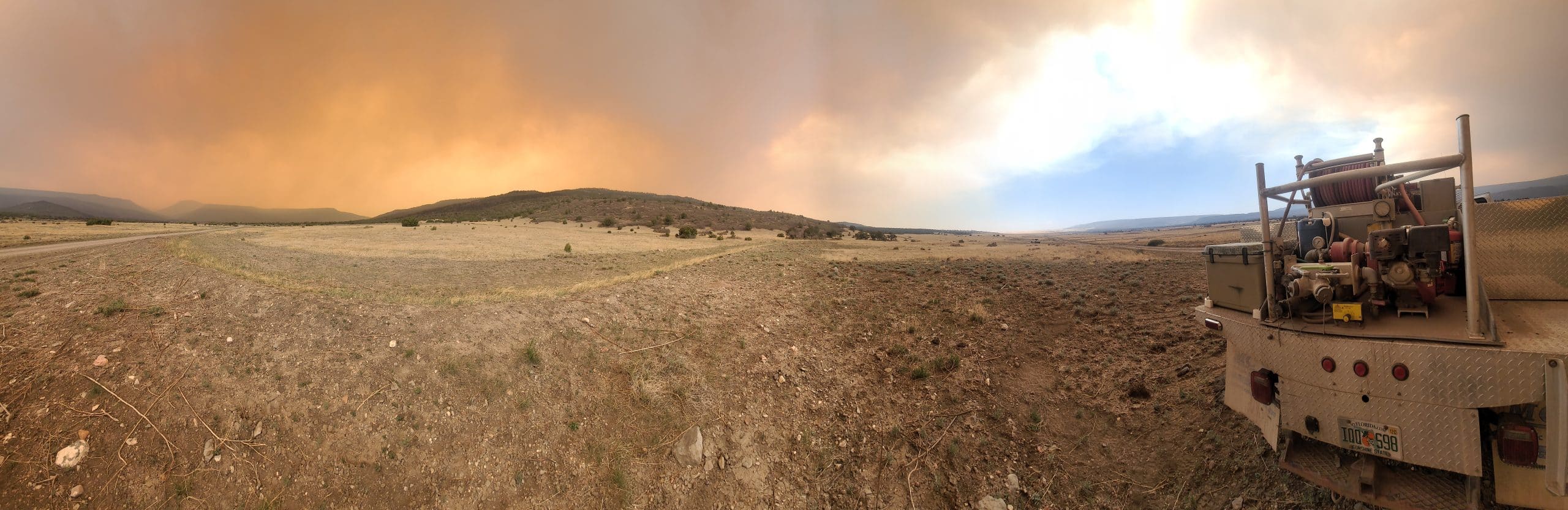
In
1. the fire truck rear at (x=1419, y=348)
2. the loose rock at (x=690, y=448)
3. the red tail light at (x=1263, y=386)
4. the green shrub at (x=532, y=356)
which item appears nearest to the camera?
the fire truck rear at (x=1419, y=348)

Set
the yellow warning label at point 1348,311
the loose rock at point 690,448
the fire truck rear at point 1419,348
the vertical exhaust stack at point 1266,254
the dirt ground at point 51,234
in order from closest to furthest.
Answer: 1. the fire truck rear at point 1419,348
2. the yellow warning label at point 1348,311
3. the vertical exhaust stack at point 1266,254
4. the loose rock at point 690,448
5. the dirt ground at point 51,234

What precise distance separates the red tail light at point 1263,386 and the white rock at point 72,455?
492 inches

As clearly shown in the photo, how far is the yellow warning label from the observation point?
4285 mm

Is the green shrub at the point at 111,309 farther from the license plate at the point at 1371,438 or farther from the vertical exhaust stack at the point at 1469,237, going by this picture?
the vertical exhaust stack at the point at 1469,237

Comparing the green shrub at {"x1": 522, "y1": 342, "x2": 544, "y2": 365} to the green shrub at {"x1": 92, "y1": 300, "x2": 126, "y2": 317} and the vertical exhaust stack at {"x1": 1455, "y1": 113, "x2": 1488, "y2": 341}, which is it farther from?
the vertical exhaust stack at {"x1": 1455, "y1": 113, "x2": 1488, "y2": 341}

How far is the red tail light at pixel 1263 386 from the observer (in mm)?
4637

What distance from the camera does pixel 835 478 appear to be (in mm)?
6355

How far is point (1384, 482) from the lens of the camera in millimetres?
3949

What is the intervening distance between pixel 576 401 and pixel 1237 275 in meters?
8.95

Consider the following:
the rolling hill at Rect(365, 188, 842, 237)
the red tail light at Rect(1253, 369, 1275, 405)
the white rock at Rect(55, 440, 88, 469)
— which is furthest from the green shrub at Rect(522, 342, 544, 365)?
the rolling hill at Rect(365, 188, 842, 237)

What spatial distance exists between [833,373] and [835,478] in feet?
8.85

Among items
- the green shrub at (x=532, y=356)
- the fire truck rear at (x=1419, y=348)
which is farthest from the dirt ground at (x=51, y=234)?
the fire truck rear at (x=1419, y=348)

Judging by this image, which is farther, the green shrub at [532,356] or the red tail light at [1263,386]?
the green shrub at [532,356]

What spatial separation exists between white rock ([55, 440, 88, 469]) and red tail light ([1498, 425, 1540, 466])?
42.7 feet
